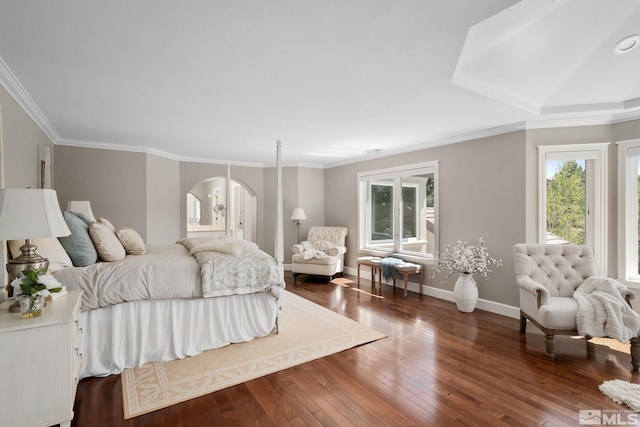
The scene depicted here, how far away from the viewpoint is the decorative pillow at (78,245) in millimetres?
2592

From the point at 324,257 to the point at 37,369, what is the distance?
4.38 m

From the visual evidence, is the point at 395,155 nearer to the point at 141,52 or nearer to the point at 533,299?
the point at 533,299

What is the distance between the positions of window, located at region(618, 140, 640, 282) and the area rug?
172cm

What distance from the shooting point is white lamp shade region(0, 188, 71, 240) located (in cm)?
176

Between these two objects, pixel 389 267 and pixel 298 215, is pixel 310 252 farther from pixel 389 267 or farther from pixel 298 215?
pixel 389 267

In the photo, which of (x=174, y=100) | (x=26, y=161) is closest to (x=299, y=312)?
(x=174, y=100)

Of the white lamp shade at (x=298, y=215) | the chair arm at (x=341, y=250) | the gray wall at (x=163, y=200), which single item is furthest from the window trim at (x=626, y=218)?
the gray wall at (x=163, y=200)

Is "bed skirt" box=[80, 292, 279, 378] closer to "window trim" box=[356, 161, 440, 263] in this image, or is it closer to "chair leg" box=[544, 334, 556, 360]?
"chair leg" box=[544, 334, 556, 360]

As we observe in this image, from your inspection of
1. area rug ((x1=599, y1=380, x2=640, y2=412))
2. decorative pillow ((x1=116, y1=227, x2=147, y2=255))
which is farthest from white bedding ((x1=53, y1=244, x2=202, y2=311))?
area rug ((x1=599, y1=380, x2=640, y2=412))

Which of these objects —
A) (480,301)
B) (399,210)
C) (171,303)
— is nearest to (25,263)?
(171,303)

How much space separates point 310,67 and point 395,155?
A: 3427mm

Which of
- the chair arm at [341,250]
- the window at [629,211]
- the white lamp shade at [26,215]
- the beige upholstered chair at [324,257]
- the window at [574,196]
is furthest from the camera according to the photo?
the chair arm at [341,250]

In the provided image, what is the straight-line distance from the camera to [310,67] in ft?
7.91

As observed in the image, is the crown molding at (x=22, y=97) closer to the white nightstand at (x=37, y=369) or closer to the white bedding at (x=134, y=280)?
the white bedding at (x=134, y=280)
